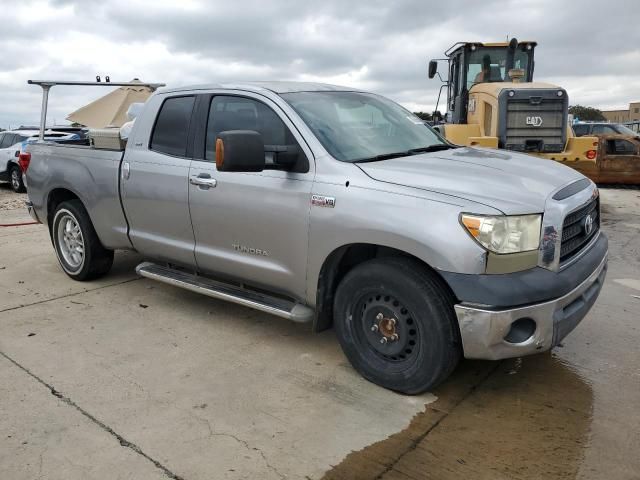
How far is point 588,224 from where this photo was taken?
361 cm

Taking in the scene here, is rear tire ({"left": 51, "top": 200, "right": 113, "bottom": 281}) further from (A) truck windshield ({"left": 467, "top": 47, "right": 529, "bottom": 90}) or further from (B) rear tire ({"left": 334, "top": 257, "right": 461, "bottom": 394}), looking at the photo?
(A) truck windshield ({"left": 467, "top": 47, "right": 529, "bottom": 90})

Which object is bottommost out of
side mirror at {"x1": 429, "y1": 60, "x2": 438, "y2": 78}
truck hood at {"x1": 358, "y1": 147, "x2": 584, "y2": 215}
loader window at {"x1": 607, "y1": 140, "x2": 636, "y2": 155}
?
truck hood at {"x1": 358, "y1": 147, "x2": 584, "y2": 215}

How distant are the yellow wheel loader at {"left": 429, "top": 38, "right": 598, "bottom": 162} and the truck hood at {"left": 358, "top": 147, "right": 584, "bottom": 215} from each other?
620 cm

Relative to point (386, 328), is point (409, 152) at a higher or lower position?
higher

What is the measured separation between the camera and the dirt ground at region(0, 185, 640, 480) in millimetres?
2795

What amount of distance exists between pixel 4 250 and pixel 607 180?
39.0ft

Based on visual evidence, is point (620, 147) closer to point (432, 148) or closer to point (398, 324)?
point (432, 148)

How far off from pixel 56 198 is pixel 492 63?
29.1 ft

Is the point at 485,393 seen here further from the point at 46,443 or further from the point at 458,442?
the point at 46,443

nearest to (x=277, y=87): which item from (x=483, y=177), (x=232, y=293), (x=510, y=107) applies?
(x=232, y=293)

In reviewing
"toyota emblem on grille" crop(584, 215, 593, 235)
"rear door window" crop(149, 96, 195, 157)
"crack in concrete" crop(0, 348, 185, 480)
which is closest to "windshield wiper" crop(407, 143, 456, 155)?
"toyota emblem on grille" crop(584, 215, 593, 235)

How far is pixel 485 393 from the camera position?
3488mm

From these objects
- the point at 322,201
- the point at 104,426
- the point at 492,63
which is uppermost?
the point at 492,63

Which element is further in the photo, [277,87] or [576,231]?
[277,87]
